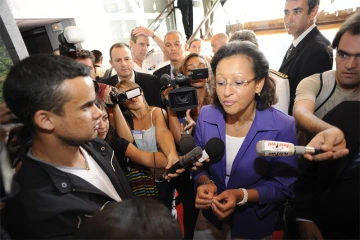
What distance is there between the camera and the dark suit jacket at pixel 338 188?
888 mm

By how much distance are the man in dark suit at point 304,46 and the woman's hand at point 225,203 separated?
48.3 inches

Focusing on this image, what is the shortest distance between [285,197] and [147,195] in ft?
3.49

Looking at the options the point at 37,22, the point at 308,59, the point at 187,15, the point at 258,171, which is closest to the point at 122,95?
the point at 258,171

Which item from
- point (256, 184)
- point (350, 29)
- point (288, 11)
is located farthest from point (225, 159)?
point (288, 11)

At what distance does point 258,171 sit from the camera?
1.25m

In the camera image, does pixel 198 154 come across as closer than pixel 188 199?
Yes

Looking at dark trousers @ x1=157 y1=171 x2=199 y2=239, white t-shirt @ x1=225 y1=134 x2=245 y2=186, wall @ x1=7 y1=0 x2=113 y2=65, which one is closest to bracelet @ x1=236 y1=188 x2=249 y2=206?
white t-shirt @ x1=225 y1=134 x2=245 y2=186

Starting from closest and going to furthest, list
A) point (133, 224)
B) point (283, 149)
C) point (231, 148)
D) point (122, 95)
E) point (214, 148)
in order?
1. point (133, 224)
2. point (283, 149)
3. point (214, 148)
4. point (231, 148)
5. point (122, 95)

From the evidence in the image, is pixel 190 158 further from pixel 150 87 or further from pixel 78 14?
pixel 78 14

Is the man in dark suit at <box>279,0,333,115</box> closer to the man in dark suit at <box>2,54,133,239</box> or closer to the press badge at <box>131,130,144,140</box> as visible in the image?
the press badge at <box>131,130,144,140</box>

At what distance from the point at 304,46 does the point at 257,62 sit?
3.47 feet

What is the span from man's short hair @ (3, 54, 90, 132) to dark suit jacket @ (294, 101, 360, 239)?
3.86 ft

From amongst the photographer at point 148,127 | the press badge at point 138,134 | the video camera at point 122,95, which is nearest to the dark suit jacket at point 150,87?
the photographer at point 148,127

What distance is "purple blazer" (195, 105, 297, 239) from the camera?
3.94 ft
